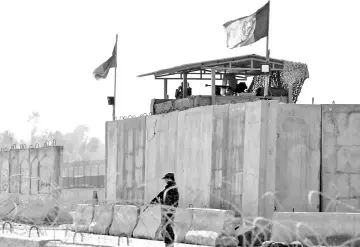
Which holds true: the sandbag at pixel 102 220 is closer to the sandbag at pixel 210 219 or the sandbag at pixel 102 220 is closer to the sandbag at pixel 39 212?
the sandbag at pixel 39 212

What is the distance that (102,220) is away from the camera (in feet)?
91.7

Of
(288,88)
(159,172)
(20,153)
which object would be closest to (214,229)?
(159,172)

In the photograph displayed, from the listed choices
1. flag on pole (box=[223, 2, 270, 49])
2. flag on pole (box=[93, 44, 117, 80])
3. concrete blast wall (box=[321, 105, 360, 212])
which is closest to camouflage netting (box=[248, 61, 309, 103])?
flag on pole (box=[223, 2, 270, 49])

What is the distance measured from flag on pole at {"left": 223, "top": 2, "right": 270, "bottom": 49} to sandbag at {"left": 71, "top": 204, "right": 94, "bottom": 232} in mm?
6073

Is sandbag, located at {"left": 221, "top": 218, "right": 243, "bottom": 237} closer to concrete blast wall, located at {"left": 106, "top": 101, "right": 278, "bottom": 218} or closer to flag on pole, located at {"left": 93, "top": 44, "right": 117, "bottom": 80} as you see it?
concrete blast wall, located at {"left": 106, "top": 101, "right": 278, "bottom": 218}

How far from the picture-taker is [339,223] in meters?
19.6

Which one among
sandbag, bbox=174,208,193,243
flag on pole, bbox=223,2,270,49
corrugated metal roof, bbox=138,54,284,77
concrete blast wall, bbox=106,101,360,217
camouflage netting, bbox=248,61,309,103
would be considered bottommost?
sandbag, bbox=174,208,193,243

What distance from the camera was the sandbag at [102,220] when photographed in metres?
27.5

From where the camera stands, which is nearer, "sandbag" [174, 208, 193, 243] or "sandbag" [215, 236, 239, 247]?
"sandbag" [215, 236, 239, 247]

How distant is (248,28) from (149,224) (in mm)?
6327

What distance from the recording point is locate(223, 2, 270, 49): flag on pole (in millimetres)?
27688

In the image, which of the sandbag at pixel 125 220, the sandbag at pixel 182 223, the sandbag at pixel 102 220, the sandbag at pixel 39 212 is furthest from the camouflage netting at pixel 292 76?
the sandbag at pixel 182 223

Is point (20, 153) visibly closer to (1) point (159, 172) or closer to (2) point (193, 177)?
(1) point (159, 172)

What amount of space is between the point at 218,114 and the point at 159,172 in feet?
13.4
